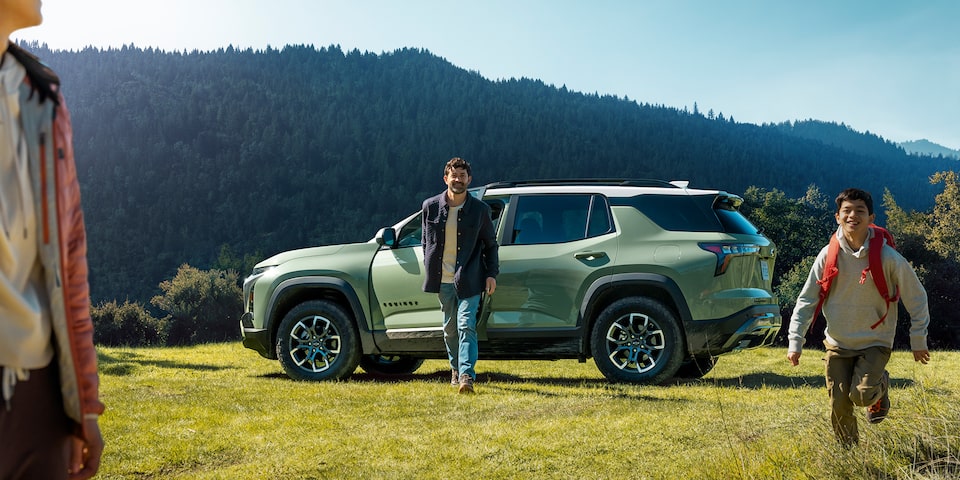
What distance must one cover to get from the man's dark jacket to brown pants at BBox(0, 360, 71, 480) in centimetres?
646

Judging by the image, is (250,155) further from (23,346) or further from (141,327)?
(23,346)

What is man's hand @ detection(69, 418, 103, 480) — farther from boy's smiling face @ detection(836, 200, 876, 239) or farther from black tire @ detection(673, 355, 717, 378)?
black tire @ detection(673, 355, 717, 378)

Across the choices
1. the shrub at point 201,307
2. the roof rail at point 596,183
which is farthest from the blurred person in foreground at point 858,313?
→ the shrub at point 201,307

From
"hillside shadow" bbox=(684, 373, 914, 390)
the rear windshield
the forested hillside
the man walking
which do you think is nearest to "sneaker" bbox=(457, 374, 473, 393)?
the man walking

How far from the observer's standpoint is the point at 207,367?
1402cm

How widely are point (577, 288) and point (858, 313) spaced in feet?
12.2

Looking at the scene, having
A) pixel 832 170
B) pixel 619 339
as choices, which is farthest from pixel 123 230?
pixel 832 170

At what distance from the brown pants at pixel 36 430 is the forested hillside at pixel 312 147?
9915cm

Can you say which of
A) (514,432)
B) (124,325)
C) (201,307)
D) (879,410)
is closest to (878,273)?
(879,410)

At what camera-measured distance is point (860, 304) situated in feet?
17.3

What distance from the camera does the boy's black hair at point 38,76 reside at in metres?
1.87

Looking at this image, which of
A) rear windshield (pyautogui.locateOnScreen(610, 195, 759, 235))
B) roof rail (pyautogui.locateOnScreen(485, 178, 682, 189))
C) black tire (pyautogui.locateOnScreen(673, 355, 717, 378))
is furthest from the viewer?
black tire (pyautogui.locateOnScreen(673, 355, 717, 378))

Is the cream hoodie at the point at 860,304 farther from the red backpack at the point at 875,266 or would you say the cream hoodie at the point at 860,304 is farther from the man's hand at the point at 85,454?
the man's hand at the point at 85,454

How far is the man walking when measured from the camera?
8.28 m
